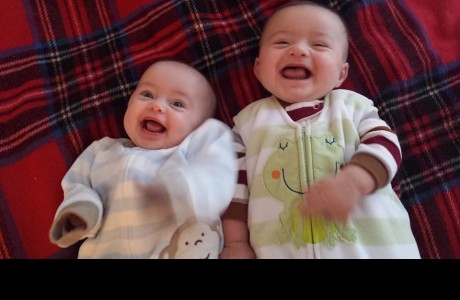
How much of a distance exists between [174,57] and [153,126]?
17 centimetres

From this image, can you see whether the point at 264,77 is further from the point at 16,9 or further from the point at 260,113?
the point at 16,9

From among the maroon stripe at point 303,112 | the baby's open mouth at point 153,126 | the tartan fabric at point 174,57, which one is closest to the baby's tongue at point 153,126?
the baby's open mouth at point 153,126

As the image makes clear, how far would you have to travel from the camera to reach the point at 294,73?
0.86m

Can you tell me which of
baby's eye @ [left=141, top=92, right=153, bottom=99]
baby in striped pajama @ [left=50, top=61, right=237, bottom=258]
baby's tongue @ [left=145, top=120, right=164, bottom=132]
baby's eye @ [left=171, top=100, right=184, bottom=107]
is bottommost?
baby in striped pajama @ [left=50, top=61, right=237, bottom=258]

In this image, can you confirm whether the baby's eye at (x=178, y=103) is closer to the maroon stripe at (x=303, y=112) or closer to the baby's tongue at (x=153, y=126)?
the baby's tongue at (x=153, y=126)

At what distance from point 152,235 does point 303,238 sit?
21cm

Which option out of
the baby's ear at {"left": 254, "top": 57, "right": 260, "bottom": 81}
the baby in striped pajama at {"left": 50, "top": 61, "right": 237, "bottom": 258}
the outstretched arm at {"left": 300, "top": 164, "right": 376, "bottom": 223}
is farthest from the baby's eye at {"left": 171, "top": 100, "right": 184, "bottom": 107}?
the outstretched arm at {"left": 300, "top": 164, "right": 376, "bottom": 223}

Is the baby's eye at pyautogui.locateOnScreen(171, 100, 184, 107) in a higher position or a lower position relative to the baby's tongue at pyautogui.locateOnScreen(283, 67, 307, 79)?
higher

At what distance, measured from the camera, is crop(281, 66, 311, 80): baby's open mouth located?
853 mm

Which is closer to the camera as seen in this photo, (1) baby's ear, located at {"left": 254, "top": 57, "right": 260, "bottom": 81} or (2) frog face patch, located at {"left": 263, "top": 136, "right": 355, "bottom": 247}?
(2) frog face patch, located at {"left": 263, "top": 136, "right": 355, "bottom": 247}

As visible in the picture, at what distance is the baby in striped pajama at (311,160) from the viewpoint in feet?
2.42

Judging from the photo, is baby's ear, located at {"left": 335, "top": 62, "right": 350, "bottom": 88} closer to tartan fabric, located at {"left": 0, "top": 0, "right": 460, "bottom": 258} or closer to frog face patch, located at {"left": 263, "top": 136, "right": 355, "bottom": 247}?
tartan fabric, located at {"left": 0, "top": 0, "right": 460, "bottom": 258}

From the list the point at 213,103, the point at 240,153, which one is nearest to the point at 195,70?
the point at 213,103
